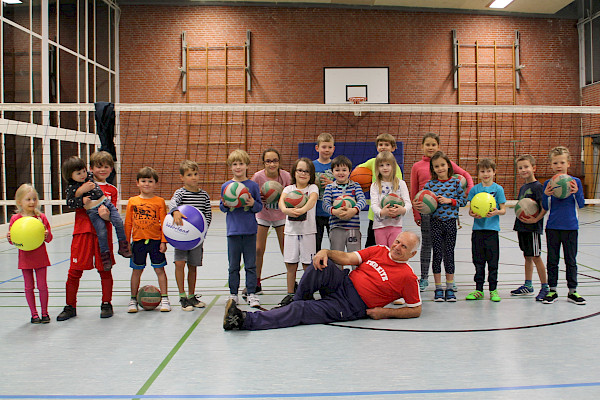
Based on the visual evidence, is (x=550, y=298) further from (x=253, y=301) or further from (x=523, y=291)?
(x=253, y=301)

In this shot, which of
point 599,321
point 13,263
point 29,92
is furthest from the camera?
point 29,92

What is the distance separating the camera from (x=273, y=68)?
15977 millimetres

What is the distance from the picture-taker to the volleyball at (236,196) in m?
4.04

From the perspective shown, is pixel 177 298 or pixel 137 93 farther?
pixel 137 93

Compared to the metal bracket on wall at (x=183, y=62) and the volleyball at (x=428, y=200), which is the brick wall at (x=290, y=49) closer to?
the metal bracket on wall at (x=183, y=62)

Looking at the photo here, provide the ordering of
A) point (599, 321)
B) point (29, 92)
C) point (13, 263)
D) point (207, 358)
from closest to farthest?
point (207, 358), point (599, 321), point (13, 263), point (29, 92)

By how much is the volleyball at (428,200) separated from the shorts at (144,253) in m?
2.32

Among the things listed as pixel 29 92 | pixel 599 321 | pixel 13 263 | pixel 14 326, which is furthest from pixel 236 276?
pixel 29 92

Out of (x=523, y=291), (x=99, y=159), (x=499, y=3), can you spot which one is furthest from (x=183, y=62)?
(x=523, y=291)

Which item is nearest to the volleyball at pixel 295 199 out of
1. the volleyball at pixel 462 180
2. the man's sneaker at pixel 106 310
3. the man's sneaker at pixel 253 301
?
the man's sneaker at pixel 253 301

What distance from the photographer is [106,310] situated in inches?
155

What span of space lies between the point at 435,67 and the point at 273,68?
5459 millimetres

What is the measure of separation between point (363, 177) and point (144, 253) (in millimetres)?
2096

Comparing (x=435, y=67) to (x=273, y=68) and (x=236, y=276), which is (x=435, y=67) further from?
(x=236, y=276)
